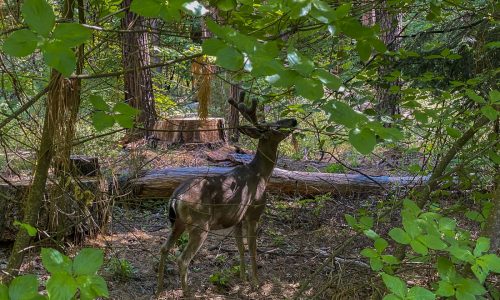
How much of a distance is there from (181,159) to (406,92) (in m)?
6.29

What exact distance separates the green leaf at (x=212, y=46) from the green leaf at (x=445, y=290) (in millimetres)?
1207

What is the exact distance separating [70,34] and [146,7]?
256 millimetres

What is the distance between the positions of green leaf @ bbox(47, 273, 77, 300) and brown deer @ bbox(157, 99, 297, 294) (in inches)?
121

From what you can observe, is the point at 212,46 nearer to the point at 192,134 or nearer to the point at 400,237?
the point at 400,237

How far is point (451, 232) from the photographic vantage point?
2.07m

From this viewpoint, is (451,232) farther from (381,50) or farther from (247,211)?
(247,211)

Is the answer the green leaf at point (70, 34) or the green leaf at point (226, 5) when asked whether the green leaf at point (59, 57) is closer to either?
the green leaf at point (70, 34)

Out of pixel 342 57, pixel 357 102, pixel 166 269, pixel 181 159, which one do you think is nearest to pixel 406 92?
pixel 357 102

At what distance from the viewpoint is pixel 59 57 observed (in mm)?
1444

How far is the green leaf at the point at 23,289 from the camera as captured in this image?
1354 mm

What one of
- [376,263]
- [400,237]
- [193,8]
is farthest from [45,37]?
[376,263]

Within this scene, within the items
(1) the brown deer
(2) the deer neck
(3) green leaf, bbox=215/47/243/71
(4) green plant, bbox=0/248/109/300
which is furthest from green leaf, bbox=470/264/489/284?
(2) the deer neck

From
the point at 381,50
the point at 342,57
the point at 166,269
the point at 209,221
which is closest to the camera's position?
the point at 381,50

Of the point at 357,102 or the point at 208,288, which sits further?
the point at 208,288
